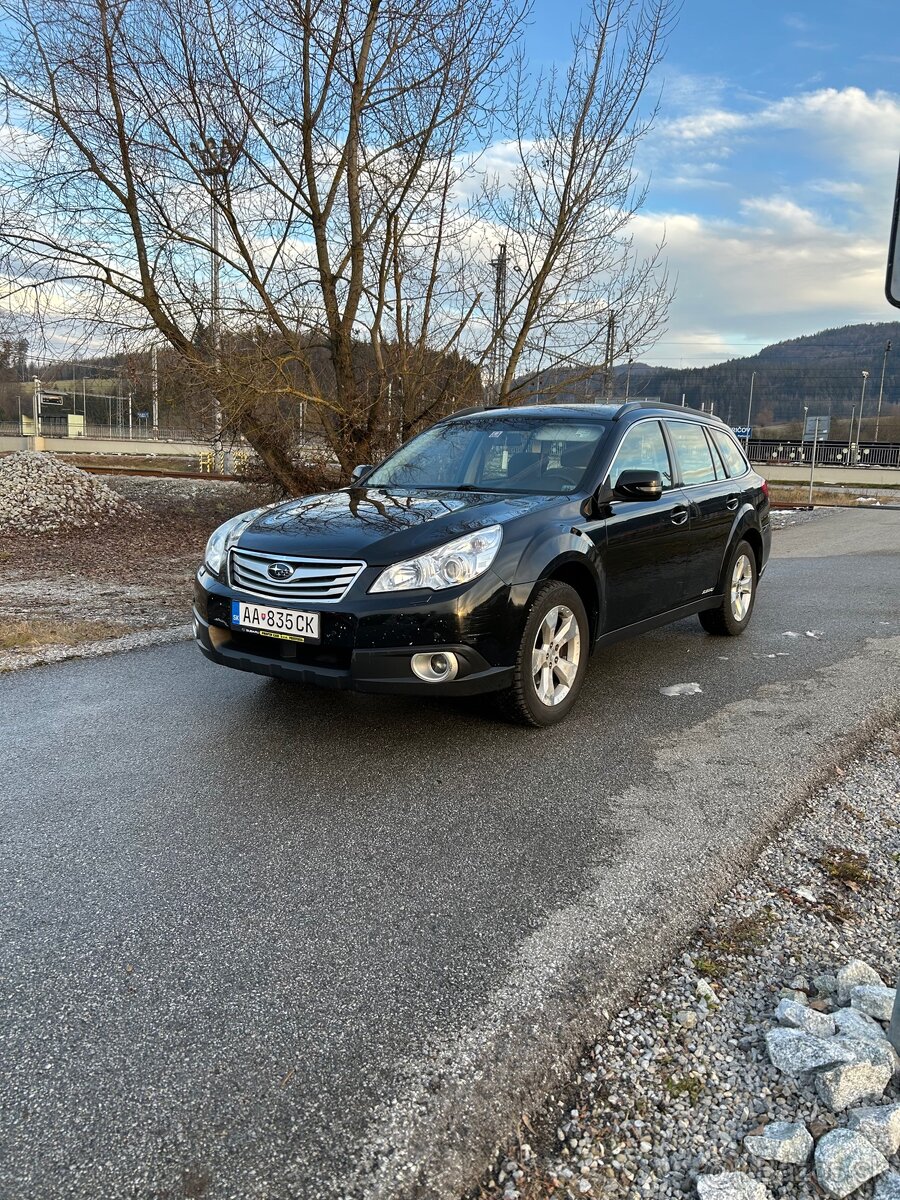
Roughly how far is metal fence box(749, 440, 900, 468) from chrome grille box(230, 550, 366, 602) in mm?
50244

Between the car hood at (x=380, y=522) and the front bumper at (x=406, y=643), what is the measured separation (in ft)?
0.85

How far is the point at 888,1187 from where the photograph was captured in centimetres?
167

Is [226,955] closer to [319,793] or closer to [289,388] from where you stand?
[319,793]

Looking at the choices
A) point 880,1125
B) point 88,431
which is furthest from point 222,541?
point 88,431

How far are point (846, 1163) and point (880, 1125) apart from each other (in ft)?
0.43

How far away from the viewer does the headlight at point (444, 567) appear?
3910 mm

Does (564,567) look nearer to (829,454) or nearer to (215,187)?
(215,187)

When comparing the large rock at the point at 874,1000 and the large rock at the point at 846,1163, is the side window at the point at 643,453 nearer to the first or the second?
the large rock at the point at 874,1000

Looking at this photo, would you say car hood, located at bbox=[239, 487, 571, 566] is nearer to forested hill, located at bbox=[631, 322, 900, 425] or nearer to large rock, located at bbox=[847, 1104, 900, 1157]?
large rock, located at bbox=[847, 1104, 900, 1157]

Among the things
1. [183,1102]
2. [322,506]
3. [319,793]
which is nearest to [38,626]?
[322,506]

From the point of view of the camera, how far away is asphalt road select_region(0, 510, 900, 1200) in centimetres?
185

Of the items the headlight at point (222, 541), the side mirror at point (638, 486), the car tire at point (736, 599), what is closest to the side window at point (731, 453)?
the car tire at point (736, 599)

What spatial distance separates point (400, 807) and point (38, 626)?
4275 millimetres

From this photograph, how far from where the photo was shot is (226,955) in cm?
246
